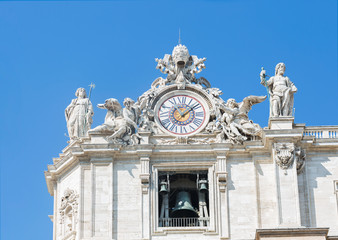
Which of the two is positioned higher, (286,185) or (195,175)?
(195,175)

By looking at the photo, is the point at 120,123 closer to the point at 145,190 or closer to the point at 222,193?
the point at 145,190

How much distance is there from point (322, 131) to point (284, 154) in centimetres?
207

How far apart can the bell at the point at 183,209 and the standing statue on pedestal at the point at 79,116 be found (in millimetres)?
4342

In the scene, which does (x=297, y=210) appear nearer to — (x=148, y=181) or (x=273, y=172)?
(x=273, y=172)

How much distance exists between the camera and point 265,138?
45719 millimetres

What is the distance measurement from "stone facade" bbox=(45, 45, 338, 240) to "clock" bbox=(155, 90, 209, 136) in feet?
0.16

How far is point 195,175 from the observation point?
46.6 m

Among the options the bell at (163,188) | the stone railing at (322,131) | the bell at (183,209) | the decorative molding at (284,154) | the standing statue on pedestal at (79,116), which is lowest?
the bell at (183,209)

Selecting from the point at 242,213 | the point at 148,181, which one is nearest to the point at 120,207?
the point at 148,181

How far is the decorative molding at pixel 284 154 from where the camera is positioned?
45438 millimetres

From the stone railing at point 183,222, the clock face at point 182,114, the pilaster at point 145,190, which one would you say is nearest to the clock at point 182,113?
the clock face at point 182,114

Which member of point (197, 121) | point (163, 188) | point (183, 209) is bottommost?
point (183, 209)

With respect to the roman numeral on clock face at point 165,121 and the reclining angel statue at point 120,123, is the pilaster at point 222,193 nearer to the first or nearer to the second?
the roman numeral on clock face at point 165,121

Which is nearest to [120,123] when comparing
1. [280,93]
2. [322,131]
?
[280,93]
